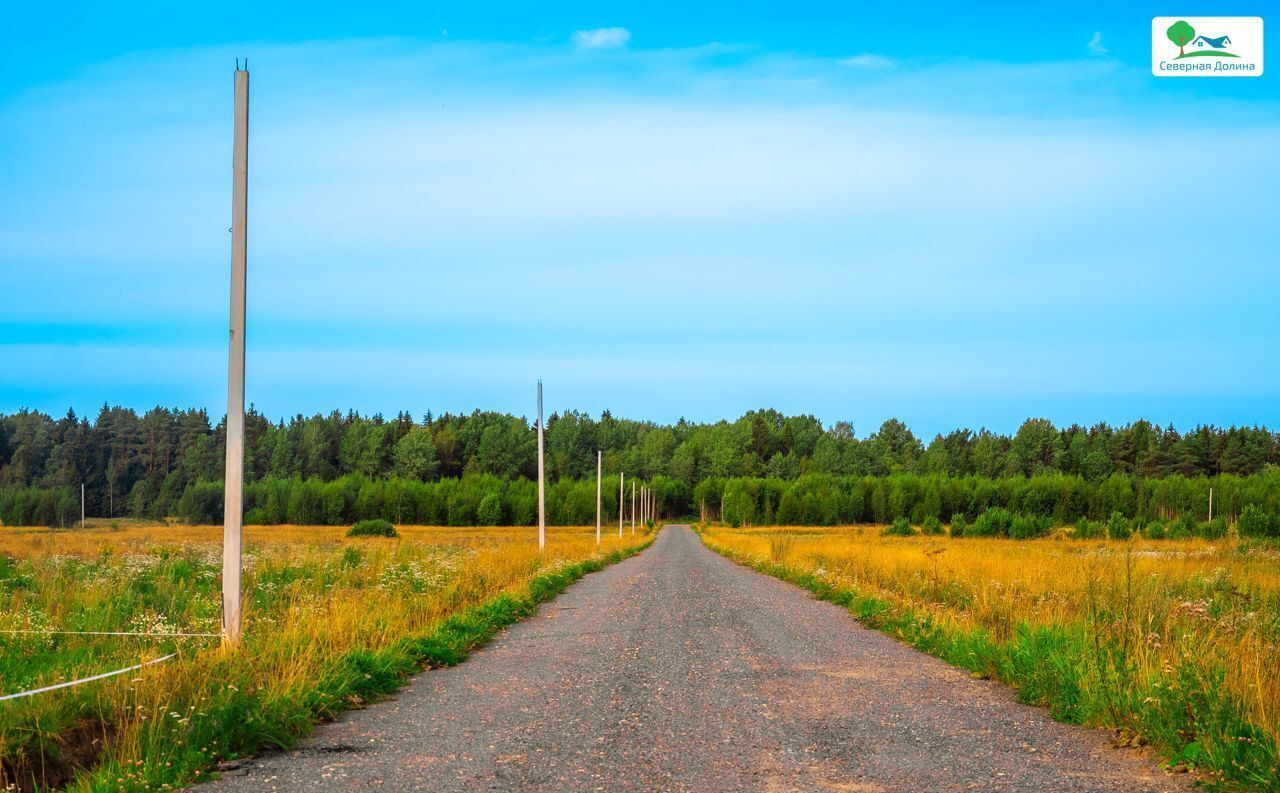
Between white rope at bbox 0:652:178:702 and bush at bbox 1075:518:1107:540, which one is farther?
bush at bbox 1075:518:1107:540

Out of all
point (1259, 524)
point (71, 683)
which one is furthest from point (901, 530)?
point (71, 683)

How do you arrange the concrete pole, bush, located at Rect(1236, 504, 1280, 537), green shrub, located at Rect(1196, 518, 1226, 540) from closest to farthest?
the concrete pole
bush, located at Rect(1236, 504, 1280, 537)
green shrub, located at Rect(1196, 518, 1226, 540)

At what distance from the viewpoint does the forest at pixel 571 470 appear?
118938mm

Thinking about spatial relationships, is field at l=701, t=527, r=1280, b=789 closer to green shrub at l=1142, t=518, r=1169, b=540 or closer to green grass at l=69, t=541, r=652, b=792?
green grass at l=69, t=541, r=652, b=792

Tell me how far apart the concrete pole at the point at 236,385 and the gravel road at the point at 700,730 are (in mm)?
1993

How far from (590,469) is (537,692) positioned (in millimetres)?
156260

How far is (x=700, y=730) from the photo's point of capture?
24.8 feet

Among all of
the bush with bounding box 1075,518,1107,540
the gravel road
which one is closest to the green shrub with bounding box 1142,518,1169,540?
the bush with bounding box 1075,518,1107,540

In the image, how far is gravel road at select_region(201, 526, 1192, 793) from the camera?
6203mm

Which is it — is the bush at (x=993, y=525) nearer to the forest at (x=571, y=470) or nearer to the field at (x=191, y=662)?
the forest at (x=571, y=470)

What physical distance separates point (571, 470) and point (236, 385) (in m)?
154

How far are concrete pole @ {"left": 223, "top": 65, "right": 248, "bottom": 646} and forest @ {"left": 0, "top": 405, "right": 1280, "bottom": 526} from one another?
97.6 metres

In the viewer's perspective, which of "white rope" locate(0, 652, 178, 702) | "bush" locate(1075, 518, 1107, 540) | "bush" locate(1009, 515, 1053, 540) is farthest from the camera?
"bush" locate(1009, 515, 1053, 540)

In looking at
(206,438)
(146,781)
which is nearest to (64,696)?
(146,781)
